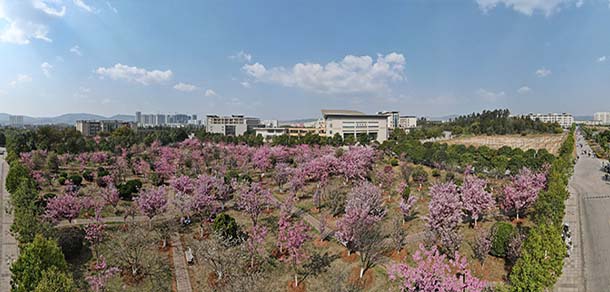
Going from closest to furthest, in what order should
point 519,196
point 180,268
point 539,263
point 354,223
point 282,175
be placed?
point 539,263
point 180,268
point 354,223
point 519,196
point 282,175

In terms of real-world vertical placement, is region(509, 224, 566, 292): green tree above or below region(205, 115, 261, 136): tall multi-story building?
below

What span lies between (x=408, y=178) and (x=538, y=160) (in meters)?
14.4

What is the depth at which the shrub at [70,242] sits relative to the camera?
16.0 m

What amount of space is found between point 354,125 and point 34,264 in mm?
77209

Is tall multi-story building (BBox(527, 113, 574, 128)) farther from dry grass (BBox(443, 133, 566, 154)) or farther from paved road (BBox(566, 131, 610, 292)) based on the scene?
paved road (BBox(566, 131, 610, 292))

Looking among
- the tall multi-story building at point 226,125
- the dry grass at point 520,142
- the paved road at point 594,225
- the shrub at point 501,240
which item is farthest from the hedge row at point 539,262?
the tall multi-story building at point 226,125

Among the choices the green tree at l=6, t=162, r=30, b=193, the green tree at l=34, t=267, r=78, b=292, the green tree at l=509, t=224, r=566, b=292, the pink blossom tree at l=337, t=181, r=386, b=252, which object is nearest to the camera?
the green tree at l=34, t=267, r=78, b=292

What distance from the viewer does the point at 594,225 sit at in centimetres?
2222

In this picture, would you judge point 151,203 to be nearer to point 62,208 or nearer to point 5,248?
point 62,208

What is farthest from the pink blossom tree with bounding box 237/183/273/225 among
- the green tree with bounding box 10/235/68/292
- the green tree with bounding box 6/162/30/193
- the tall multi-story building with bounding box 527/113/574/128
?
the tall multi-story building with bounding box 527/113/574/128

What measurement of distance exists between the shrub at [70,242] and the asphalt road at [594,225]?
23718 millimetres

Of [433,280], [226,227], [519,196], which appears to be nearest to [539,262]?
[433,280]

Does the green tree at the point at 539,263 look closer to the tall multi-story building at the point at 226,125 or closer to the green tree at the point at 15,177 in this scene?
the green tree at the point at 15,177

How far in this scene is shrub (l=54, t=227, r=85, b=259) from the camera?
1600cm
